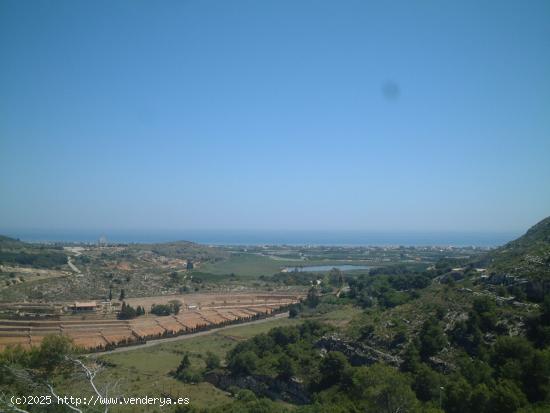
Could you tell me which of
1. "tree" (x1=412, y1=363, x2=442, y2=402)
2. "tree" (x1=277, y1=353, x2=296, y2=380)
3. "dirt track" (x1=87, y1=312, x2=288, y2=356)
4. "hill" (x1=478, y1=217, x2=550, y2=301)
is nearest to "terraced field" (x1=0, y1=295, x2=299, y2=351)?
"dirt track" (x1=87, y1=312, x2=288, y2=356)

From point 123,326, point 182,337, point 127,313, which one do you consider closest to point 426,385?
point 182,337

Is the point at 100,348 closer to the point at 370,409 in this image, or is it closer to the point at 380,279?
the point at 370,409

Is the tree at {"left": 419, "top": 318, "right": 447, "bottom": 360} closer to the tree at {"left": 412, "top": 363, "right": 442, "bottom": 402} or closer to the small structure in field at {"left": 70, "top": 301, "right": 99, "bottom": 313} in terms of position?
the tree at {"left": 412, "top": 363, "right": 442, "bottom": 402}

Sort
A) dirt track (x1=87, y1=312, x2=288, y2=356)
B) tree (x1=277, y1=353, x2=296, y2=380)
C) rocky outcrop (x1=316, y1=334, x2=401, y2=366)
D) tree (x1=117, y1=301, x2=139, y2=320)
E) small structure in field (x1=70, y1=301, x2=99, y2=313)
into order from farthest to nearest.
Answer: small structure in field (x1=70, y1=301, x2=99, y2=313) → tree (x1=117, y1=301, x2=139, y2=320) → dirt track (x1=87, y1=312, x2=288, y2=356) → tree (x1=277, y1=353, x2=296, y2=380) → rocky outcrop (x1=316, y1=334, x2=401, y2=366)

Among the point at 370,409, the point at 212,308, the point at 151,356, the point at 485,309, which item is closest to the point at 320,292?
the point at 212,308

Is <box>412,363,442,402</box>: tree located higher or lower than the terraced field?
higher

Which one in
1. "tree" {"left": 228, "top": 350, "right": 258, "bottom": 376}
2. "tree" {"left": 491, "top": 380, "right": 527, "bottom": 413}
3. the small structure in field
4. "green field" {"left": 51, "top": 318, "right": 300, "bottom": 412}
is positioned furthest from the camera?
the small structure in field

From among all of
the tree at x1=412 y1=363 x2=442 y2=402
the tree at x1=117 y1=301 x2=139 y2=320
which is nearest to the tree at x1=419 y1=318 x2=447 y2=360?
the tree at x1=412 y1=363 x2=442 y2=402

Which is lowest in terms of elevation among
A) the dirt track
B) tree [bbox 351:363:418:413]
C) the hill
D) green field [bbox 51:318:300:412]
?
the dirt track

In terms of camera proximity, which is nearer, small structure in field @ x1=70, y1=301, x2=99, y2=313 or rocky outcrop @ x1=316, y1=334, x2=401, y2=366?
rocky outcrop @ x1=316, y1=334, x2=401, y2=366

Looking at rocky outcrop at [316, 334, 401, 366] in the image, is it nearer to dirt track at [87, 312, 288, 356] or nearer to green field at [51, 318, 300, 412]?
green field at [51, 318, 300, 412]

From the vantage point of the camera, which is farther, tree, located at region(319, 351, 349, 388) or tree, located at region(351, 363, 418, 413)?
tree, located at region(319, 351, 349, 388)

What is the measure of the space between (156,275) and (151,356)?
1917 inches

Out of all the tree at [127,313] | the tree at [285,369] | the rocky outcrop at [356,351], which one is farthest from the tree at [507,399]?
the tree at [127,313]
